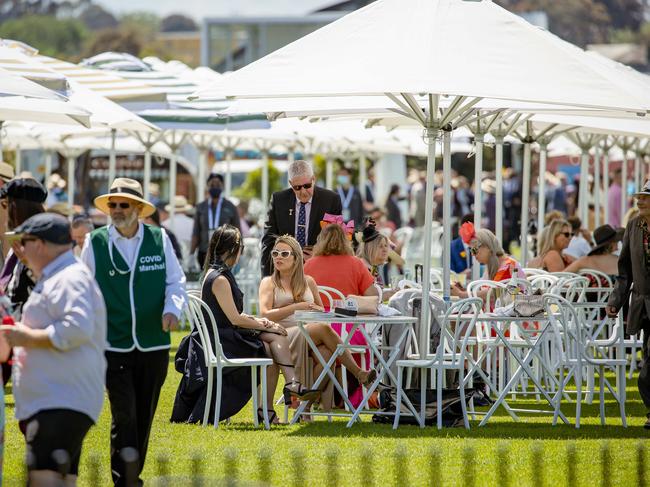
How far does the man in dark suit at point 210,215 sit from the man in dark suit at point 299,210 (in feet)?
19.7

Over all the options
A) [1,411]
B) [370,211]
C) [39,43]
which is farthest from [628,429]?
[39,43]

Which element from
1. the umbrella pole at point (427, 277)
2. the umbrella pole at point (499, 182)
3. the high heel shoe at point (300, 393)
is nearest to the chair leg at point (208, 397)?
the high heel shoe at point (300, 393)

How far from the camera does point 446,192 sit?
9.58 meters

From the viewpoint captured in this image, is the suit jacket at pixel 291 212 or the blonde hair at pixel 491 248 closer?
the suit jacket at pixel 291 212

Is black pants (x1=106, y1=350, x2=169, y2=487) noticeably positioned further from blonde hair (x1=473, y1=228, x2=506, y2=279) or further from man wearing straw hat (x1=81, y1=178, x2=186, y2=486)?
blonde hair (x1=473, y1=228, x2=506, y2=279)

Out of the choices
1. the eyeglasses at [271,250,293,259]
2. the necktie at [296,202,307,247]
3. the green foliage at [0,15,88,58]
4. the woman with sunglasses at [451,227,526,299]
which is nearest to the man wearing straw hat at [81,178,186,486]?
the eyeglasses at [271,250,293,259]

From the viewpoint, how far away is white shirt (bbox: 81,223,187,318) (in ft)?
22.0

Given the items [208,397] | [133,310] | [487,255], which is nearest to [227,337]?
[208,397]

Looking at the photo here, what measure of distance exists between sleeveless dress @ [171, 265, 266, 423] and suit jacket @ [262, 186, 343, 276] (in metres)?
1.87

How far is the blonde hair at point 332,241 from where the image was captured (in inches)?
410

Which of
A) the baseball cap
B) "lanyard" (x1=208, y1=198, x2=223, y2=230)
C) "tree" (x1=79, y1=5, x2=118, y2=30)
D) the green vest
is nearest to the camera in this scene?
the baseball cap

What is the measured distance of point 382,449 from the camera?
8.08 m

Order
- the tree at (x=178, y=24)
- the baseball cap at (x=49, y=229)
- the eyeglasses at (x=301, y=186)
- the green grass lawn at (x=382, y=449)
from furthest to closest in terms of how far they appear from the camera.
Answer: the tree at (x=178, y=24), the eyeglasses at (x=301, y=186), the green grass lawn at (x=382, y=449), the baseball cap at (x=49, y=229)

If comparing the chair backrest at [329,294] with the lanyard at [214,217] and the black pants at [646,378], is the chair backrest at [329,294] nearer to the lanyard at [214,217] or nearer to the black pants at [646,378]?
the black pants at [646,378]
